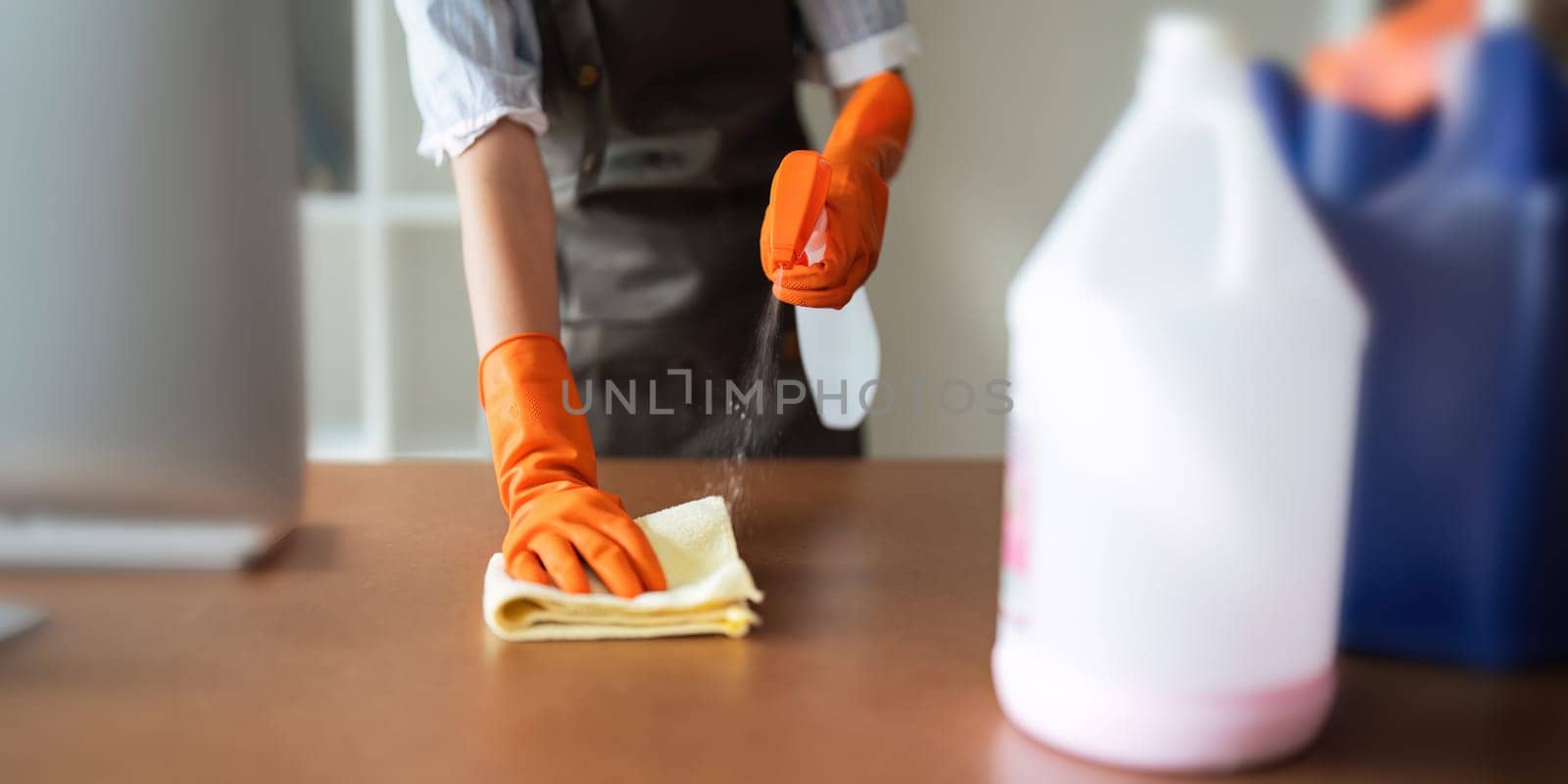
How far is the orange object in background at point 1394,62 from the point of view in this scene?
1.56 ft

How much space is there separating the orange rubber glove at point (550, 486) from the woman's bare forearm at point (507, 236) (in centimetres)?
4

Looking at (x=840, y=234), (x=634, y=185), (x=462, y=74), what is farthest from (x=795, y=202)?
(x=634, y=185)

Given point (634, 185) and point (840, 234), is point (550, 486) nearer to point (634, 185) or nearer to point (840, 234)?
point (840, 234)

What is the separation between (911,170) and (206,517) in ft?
2.53

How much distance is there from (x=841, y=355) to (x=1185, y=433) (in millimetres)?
684

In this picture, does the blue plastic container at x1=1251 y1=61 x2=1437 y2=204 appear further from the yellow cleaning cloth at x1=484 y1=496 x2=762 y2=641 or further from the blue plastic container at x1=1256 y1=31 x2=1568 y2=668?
the yellow cleaning cloth at x1=484 y1=496 x2=762 y2=641

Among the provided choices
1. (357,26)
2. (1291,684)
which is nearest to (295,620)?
(1291,684)

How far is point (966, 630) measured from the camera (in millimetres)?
702

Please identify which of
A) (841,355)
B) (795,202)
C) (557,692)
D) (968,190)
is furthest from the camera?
(968,190)

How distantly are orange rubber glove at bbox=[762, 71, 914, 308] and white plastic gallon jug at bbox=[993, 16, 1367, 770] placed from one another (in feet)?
1.20

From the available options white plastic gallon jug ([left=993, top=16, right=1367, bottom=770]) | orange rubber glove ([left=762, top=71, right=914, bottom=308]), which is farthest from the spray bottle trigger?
white plastic gallon jug ([left=993, top=16, right=1367, bottom=770])

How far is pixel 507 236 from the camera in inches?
40.2

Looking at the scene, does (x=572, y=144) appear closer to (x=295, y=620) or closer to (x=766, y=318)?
(x=766, y=318)

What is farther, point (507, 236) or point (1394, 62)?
point (507, 236)
